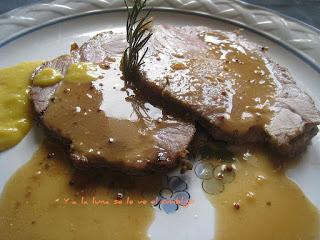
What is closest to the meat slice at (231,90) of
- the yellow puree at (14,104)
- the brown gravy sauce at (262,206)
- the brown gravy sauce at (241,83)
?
the brown gravy sauce at (241,83)

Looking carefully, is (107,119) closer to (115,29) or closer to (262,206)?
(262,206)

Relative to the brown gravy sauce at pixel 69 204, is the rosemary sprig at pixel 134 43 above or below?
above

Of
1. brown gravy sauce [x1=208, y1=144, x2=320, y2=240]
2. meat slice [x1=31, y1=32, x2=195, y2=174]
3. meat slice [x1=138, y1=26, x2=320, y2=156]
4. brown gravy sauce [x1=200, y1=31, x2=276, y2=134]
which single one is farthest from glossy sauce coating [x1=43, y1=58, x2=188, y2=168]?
brown gravy sauce [x1=208, y1=144, x2=320, y2=240]

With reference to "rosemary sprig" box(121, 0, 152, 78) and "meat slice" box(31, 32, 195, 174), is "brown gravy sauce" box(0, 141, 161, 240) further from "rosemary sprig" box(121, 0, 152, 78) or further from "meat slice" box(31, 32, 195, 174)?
"rosemary sprig" box(121, 0, 152, 78)

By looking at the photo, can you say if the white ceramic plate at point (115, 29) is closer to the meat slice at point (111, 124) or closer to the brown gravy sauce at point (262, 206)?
the brown gravy sauce at point (262, 206)

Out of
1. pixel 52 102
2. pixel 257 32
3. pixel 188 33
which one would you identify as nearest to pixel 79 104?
pixel 52 102
